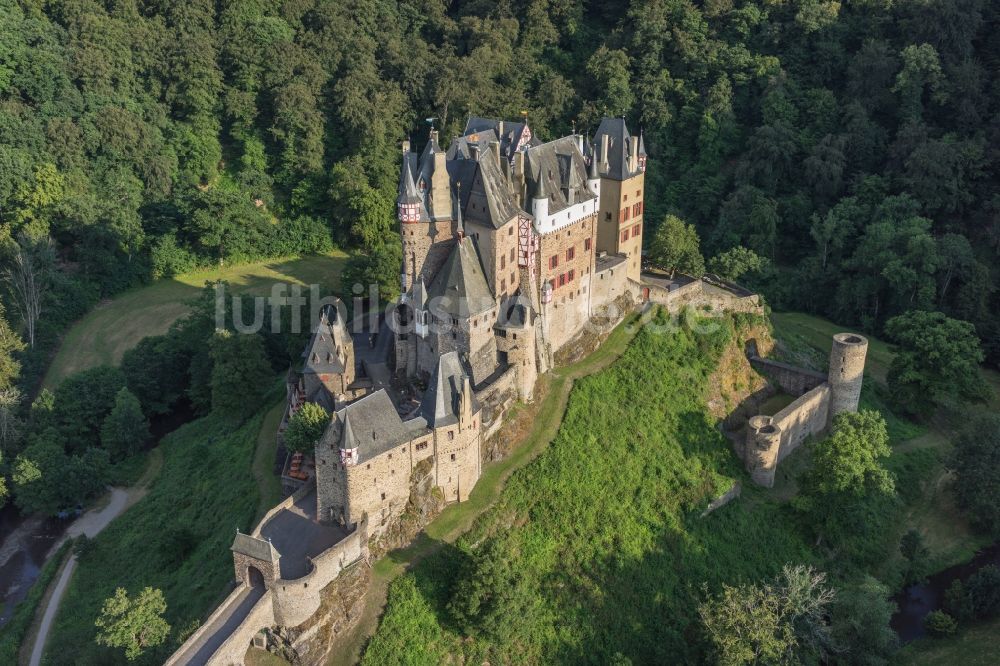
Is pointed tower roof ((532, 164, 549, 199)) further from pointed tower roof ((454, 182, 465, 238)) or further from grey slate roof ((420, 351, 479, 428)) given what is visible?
grey slate roof ((420, 351, 479, 428))

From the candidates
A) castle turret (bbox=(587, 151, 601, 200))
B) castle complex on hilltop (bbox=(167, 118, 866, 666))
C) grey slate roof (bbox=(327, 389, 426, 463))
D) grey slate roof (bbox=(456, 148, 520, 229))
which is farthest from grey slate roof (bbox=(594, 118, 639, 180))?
grey slate roof (bbox=(327, 389, 426, 463))

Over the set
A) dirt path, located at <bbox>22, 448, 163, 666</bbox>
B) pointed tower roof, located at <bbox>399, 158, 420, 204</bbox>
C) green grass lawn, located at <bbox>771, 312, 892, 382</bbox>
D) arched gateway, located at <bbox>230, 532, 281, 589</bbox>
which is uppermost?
pointed tower roof, located at <bbox>399, 158, 420, 204</bbox>

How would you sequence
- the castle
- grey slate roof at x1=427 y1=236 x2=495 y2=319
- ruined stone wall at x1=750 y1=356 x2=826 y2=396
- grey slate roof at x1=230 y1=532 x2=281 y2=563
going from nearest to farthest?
grey slate roof at x1=230 y1=532 x2=281 y2=563 < the castle < grey slate roof at x1=427 y1=236 x2=495 y2=319 < ruined stone wall at x1=750 y1=356 x2=826 y2=396

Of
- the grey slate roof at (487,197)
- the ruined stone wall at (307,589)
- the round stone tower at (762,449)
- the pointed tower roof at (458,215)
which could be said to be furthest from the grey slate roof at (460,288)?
the round stone tower at (762,449)

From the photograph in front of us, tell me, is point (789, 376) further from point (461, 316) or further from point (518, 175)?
point (461, 316)

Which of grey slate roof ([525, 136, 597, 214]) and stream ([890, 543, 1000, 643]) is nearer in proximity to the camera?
stream ([890, 543, 1000, 643])

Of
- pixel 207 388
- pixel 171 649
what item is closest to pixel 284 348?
pixel 207 388
